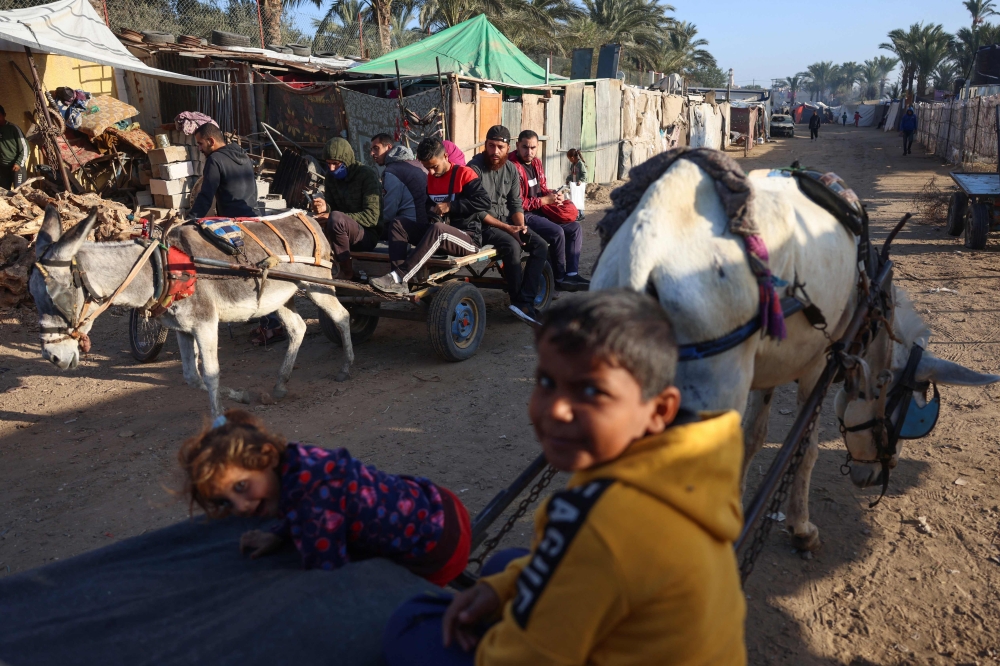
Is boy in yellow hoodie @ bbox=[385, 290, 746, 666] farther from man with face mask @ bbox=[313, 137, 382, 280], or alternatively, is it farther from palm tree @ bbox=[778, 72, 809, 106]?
palm tree @ bbox=[778, 72, 809, 106]

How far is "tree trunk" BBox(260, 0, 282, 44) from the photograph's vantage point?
18906mm

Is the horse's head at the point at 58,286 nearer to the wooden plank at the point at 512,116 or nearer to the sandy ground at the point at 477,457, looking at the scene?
the sandy ground at the point at 477,457

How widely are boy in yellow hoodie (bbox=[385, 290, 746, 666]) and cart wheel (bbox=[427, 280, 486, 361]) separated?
4.98 metres

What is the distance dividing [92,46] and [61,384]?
245 inches

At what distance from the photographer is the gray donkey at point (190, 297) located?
15.2ft

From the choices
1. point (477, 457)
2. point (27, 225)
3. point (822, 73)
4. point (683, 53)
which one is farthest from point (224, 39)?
point (822, 73)

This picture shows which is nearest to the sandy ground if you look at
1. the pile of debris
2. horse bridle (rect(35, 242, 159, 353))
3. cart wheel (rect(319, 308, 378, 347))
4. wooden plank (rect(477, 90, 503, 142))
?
cart wheel (rect(319, 308, 378, 347))

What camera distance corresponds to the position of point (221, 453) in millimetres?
2104

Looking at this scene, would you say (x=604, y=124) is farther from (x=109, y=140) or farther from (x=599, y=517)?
(x=599, y=517)

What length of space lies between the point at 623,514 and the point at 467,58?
13.9 m

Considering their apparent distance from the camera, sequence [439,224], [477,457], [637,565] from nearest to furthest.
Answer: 1. [637,565]
2. [477,457]
3. [439,224]

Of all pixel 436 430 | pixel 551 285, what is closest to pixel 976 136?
pixel 551 285

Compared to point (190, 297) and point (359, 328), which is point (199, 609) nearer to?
point (190, 297)

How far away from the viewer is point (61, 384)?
6.43 m
